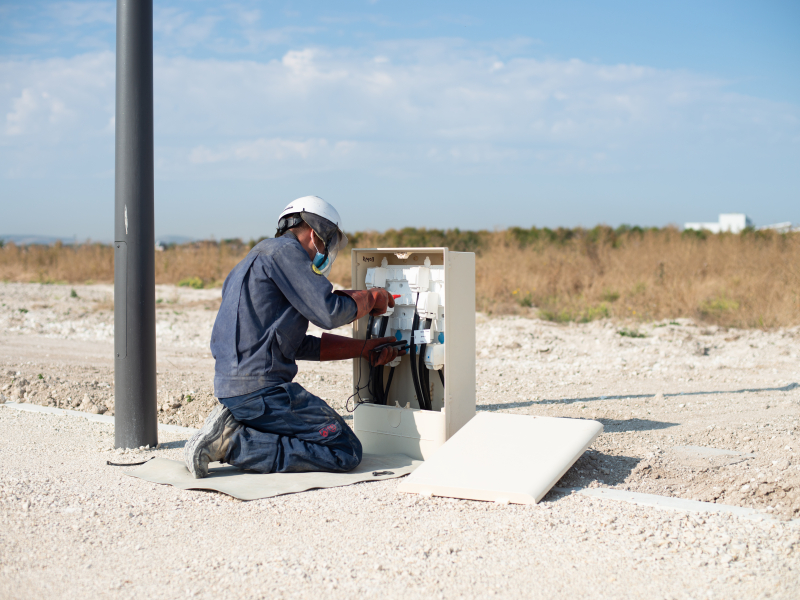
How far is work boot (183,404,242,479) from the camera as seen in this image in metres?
3.60

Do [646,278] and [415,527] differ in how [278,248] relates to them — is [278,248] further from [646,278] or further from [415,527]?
[646,278]

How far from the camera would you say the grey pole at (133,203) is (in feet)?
13.3

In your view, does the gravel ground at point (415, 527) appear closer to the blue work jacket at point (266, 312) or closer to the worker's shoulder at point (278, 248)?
the blue work jacket at point (266, 312)

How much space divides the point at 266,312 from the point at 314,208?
2.14ft

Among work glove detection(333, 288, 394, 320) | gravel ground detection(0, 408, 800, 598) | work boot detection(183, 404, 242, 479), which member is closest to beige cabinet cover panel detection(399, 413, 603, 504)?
gravel ground detection(0, 408, 800, 598)

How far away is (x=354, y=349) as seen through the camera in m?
4.13

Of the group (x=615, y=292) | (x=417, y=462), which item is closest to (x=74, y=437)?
(x=417, y=462)

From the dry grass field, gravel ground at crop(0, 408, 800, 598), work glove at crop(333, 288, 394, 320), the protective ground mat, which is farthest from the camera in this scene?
the dry grass field

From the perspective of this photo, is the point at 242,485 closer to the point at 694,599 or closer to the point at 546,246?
the point at 694,599

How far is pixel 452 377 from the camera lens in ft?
13.4

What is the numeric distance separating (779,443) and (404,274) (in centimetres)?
270

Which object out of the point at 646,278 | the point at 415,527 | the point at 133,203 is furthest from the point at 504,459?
the point at 646,278

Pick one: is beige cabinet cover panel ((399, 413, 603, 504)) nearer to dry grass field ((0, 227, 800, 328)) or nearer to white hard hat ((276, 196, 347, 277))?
white hard hat ((276, 196, 347, 277))

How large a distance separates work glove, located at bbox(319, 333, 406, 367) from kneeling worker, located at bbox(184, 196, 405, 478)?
23 cm
